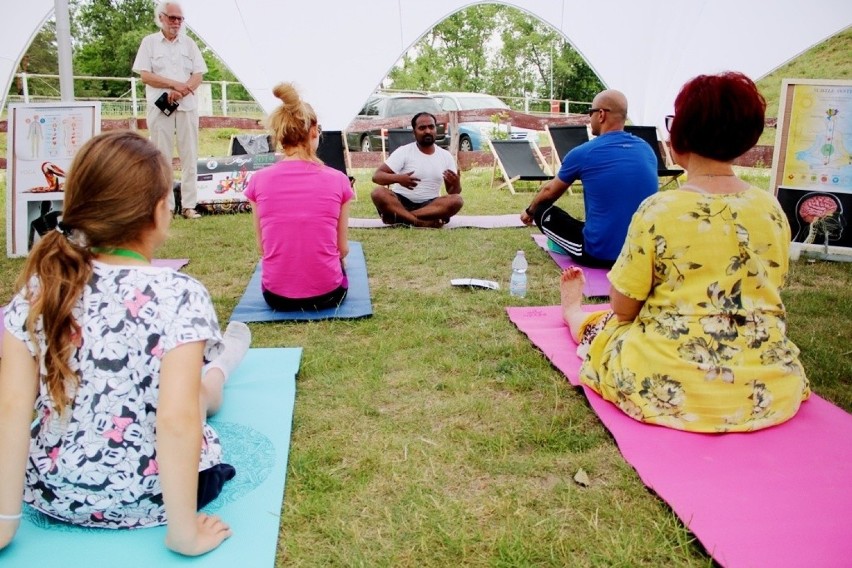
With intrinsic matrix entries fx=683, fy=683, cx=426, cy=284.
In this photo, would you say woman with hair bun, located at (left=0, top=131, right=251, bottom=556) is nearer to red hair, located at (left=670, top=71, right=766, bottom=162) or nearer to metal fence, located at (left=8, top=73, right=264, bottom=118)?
red hair, located at (left=670, top=71, right=766, bottom=162)

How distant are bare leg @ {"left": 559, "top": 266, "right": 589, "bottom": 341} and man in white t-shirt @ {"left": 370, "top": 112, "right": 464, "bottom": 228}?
3.28 meters

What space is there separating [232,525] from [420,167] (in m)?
5.15

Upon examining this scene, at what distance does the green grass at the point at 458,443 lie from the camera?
1.93 meters

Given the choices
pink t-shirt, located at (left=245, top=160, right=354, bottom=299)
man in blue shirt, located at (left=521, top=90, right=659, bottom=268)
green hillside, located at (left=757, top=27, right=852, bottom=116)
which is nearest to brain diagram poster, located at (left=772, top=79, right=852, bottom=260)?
man in blue shirt, located at (left=521, top=90, right=659, bottom=268)

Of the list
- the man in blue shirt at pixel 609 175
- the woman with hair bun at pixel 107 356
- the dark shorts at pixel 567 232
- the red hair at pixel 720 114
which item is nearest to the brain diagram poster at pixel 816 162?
the man in blue shirt at pixel 609 175

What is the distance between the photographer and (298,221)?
375cm

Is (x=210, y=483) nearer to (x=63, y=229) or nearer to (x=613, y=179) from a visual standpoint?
(x=63, y=229)

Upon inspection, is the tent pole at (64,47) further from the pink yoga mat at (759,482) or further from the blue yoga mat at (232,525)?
the pink yoga mat at (759,482)

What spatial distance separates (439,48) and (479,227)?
2886cm

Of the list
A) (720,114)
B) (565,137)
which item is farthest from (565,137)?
(720,114)

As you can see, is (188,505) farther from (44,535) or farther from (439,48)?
(439,48)

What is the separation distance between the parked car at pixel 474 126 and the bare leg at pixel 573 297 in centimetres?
897

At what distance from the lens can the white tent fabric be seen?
9008 millimetres

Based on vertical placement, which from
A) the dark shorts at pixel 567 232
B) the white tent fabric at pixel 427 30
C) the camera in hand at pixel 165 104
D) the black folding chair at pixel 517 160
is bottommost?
the dark shorts at pixel 567 232
